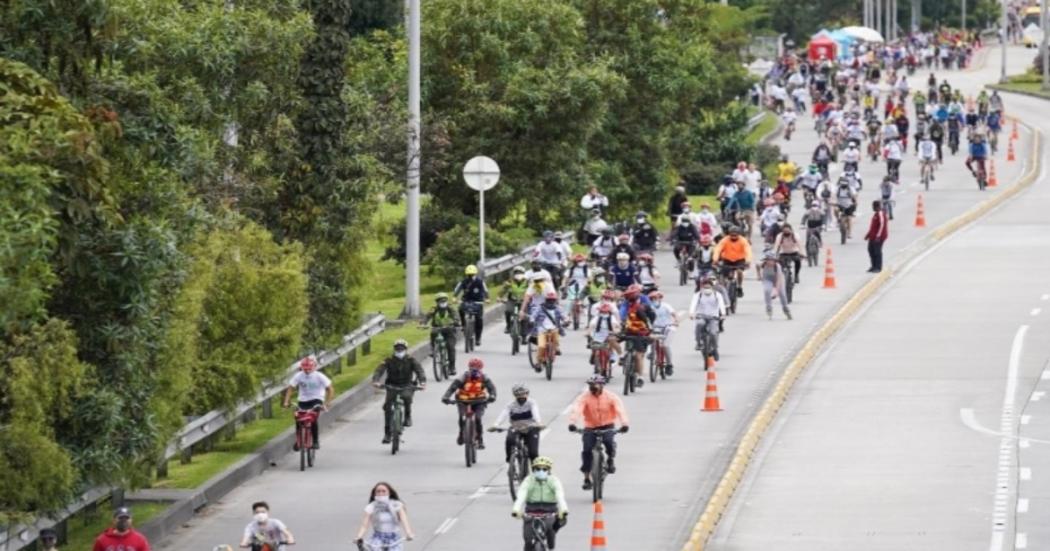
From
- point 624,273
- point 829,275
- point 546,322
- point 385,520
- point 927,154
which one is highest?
point 927,154

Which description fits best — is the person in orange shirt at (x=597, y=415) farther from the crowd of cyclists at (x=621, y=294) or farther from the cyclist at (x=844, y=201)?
the cyclist at (x=844, y=201)

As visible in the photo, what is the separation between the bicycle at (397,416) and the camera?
34.1m

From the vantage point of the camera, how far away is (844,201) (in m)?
60.5

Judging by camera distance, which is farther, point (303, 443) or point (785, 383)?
point (785, 383)

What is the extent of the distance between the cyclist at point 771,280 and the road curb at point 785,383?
908 millimetres

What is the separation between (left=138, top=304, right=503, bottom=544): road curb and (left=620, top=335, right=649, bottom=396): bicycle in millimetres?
3836

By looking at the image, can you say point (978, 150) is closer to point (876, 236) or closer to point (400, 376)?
point (876, 236)

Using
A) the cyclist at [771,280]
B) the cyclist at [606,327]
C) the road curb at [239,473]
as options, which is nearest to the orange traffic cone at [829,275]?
the cyclist at [771,280]

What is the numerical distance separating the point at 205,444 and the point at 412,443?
9.34 ft

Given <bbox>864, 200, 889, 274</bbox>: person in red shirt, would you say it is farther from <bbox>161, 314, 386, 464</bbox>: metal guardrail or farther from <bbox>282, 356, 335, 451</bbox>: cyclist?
<bbox>282, 356, 335, 451</bbox>: cyclist

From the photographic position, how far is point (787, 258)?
4906 cm

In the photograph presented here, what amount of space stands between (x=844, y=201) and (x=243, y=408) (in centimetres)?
2794

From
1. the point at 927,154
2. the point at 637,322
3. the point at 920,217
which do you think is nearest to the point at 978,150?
the point at 927,154

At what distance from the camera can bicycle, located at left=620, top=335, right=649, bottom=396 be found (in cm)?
3844
